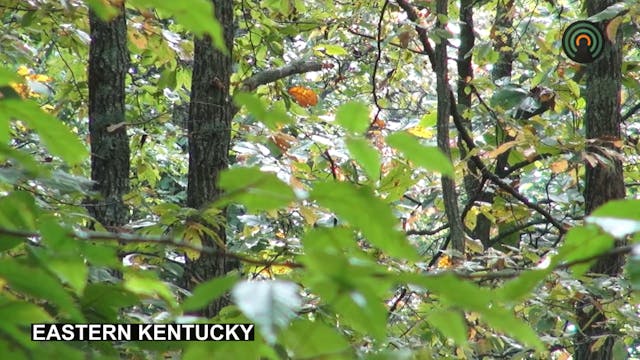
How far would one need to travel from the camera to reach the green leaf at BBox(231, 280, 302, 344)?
429 mm

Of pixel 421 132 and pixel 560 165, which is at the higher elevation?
pixel 421 132

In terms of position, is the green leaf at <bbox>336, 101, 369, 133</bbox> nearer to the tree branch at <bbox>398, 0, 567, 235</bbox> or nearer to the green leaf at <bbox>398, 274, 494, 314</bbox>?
the green leaf at <bbox>398, 274, 494, 314</bbox>

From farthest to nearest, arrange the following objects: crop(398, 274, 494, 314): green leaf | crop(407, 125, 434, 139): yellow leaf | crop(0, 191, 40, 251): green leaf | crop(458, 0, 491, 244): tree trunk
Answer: crop(458, 0, 491, 244): tree trunk → crop(407, 125, 434, 139): yellow leaf → crop(0, 191, 40, 251): green leaf → crop(398, 274, 494, 314): green leaf

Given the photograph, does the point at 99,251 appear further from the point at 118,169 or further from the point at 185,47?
the point at 185,47

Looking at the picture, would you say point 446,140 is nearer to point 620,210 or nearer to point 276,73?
point 276,73

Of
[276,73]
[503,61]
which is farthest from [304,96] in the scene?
[503,61]

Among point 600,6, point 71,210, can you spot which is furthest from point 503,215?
point 71,210

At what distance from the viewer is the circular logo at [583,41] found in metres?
2.88

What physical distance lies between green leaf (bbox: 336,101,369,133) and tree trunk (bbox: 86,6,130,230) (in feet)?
6.13

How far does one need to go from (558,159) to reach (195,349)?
2.63m

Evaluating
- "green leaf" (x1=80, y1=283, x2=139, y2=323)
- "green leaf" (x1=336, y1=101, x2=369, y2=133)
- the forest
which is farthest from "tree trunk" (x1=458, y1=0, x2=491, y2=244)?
"green leaf" (x1=336, y1=101, x2=369, y2=133)

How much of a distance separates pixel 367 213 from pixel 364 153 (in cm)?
8

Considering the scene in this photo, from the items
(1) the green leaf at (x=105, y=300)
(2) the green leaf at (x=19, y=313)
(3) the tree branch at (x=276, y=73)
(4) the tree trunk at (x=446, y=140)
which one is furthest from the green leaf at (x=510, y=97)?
(2) the green leaf at (x=19, y=313)

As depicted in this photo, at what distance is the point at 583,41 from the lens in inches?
116
